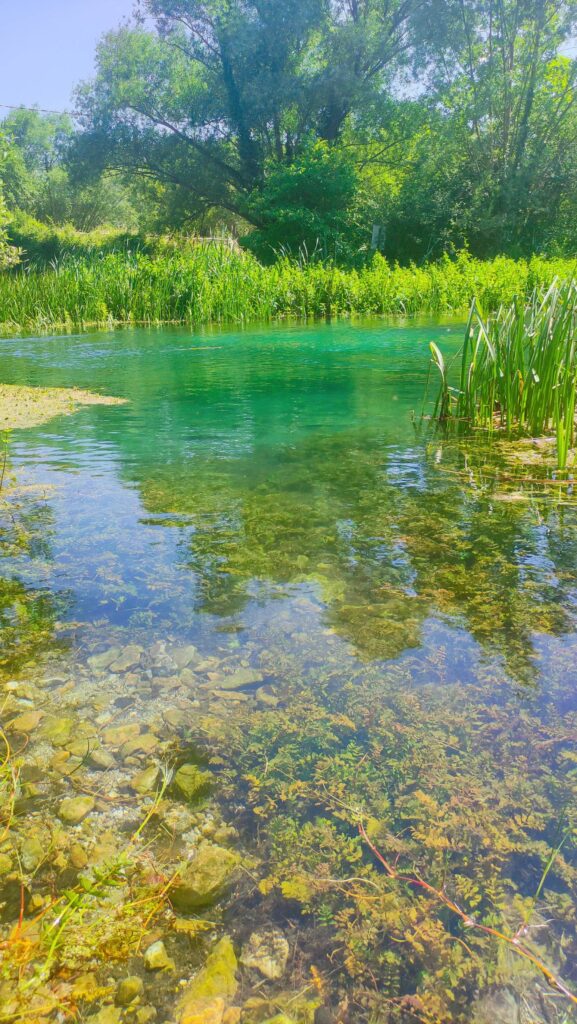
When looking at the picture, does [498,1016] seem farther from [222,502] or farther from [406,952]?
[222,502]

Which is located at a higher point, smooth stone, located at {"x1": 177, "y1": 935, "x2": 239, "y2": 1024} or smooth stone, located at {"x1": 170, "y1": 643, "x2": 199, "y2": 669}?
smooth stone, located at {"x1": 170, "y1": 643, "x2": 199, "y2": 669}

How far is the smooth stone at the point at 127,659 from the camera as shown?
1.91 m

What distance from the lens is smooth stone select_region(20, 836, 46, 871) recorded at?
1266mm

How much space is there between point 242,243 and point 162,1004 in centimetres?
2701

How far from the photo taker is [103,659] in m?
1.96

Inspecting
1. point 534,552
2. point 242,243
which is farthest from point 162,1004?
point 242,243

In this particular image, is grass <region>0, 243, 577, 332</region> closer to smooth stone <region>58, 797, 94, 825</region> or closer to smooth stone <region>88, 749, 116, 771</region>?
smooth stone <region>88, 749, 116, 771</region>

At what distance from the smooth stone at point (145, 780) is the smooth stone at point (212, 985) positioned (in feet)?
1.38

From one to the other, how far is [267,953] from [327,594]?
4.37 feet

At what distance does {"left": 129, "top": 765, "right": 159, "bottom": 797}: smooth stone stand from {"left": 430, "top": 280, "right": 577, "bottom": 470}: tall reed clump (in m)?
2.93

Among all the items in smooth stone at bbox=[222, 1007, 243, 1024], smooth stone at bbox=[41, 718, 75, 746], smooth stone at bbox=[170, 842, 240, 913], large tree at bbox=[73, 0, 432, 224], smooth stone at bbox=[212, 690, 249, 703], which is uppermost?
large tree at bbox=[73, 0, 432, 224]

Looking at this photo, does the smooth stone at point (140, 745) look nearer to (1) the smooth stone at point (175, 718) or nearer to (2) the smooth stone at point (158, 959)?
(1) the smooth stone at point (175, 718)

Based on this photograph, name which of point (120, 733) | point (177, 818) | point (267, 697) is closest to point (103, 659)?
point (120, 733)

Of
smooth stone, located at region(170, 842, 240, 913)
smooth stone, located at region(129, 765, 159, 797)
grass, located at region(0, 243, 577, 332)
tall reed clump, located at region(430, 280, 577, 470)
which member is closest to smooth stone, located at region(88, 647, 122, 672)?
smooth stone, located at region(129, 765, 159, 797)
